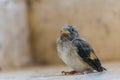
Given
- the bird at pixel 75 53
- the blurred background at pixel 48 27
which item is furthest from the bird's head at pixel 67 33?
the blurred background at pixel 48 27

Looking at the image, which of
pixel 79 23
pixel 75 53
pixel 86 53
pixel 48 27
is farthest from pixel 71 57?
pixel 48 27

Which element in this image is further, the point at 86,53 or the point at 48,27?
the point at 48,27

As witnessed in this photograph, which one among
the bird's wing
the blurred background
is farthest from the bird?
the blurred background

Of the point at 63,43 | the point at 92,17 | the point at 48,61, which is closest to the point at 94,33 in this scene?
the point at 92,17

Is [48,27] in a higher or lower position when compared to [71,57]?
higher

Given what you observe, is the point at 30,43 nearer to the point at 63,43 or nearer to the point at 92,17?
the point at 92,17

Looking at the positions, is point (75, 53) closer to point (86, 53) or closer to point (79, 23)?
point (86, 53)
